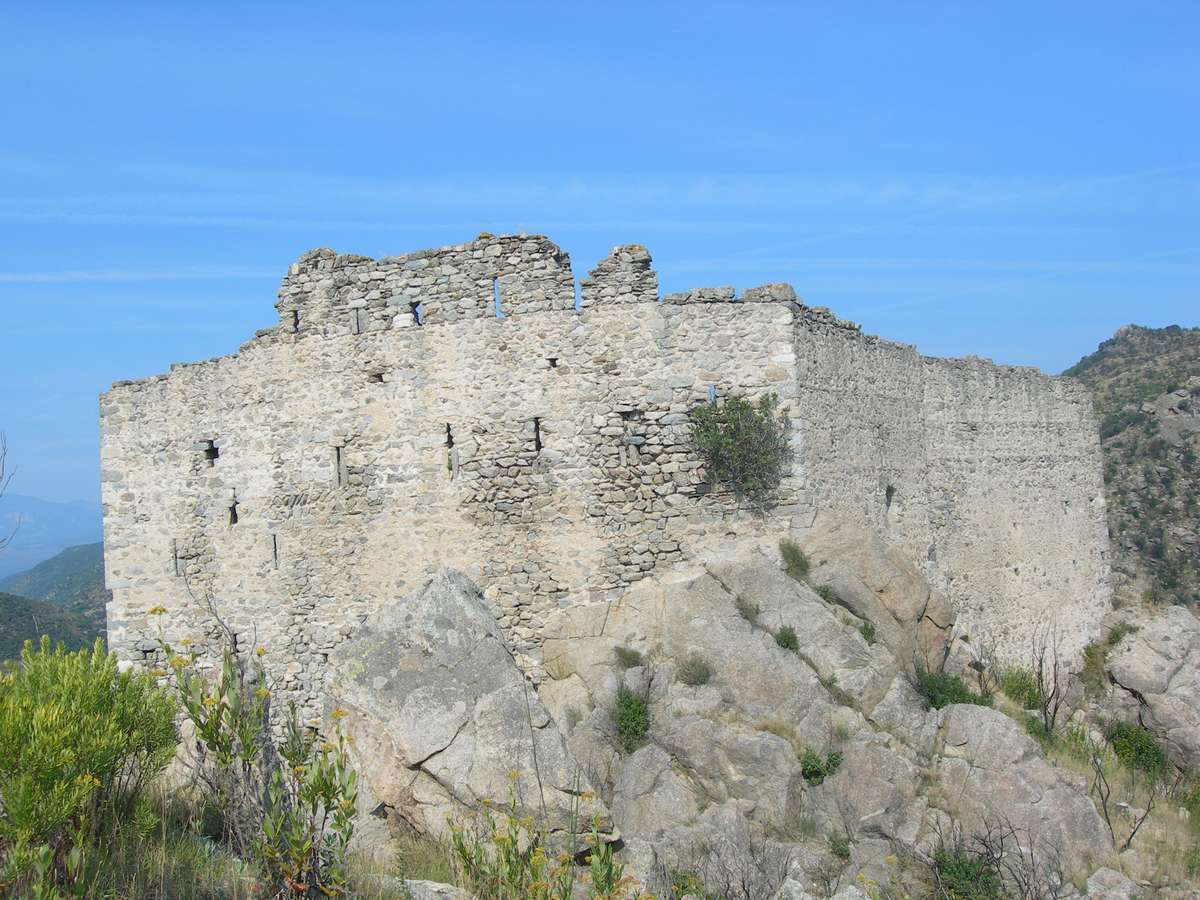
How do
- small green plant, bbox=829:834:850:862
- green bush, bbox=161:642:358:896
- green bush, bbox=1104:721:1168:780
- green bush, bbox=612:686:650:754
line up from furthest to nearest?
green bush, bbox=1104:721:1168:780 → green bush, bbox=612:686:650:754 → small green plant, bbox=829:834:850:862 → green bush, bbox=161:642:358:896

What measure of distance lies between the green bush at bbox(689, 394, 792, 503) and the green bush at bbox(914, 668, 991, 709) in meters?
3.11

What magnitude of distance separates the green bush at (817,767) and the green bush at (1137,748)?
23.4 feet

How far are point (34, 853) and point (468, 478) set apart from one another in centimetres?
972

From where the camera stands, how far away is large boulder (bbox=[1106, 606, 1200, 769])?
60.5 feet

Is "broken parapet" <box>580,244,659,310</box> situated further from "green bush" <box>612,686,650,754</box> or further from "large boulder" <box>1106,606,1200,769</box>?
"large boulder" <box>1106,606,1200,769</box>

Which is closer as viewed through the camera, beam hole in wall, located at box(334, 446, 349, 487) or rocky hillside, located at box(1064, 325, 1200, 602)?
beam hole in wall, located at box(334, 446, 349, 487)

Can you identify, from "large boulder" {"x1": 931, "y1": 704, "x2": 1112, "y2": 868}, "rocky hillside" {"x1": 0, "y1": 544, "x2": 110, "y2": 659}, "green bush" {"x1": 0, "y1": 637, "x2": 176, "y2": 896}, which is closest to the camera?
"green bush" {"x1": 0, "y1": 637, "x2": 176, "y2": 896}

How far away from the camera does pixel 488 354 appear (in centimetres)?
1580

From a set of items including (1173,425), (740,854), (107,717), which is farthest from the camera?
(1173,425)

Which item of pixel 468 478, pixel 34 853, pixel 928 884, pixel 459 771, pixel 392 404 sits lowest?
pixel 928 884

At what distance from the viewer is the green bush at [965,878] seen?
11.8m

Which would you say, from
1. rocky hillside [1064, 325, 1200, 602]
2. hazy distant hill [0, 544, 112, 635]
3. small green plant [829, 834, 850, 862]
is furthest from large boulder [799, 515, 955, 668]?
hazy distant hill [0, 544, 112, 635]

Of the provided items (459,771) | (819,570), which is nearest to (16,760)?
(459,771)

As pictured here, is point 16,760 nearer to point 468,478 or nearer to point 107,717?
point 107,717
